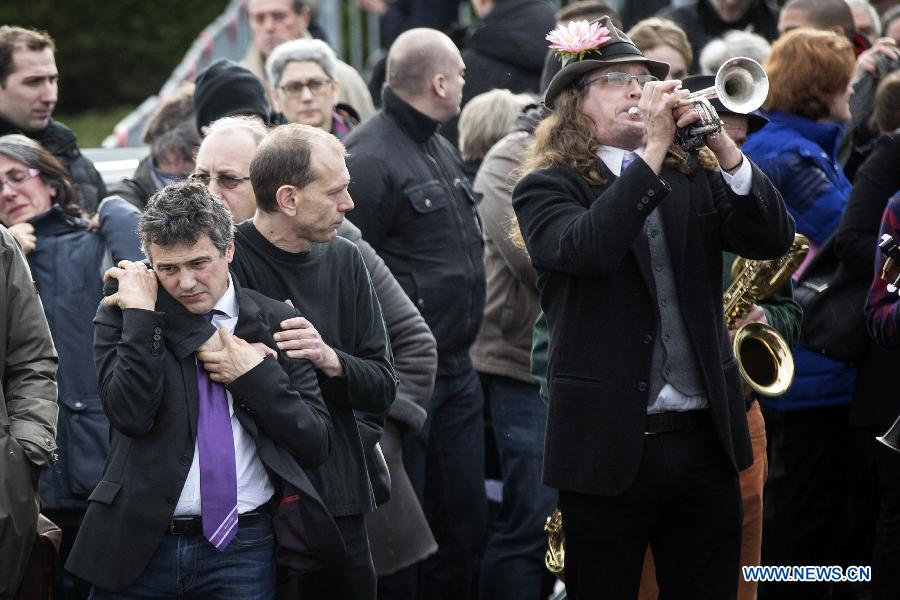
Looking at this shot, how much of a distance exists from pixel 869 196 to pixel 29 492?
3241 millimetres

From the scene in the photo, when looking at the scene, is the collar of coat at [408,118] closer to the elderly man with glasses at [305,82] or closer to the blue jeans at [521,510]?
the elderly man with glasses at [305,82]

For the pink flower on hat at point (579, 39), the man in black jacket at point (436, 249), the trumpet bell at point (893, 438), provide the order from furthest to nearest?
the man in black jacket at point (436, 249) < the trumpet bell at point (893, 438) < the pink flower on hat at point (579, 39)

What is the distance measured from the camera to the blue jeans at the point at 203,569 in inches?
155

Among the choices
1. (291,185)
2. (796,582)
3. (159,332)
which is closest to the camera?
(159,332)

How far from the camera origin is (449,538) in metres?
6.12

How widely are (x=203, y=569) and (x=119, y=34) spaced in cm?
1753

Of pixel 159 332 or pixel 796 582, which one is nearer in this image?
pixel 159 332

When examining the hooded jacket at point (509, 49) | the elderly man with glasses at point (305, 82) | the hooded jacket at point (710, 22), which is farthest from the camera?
the hooded jacket at point (710, 22)

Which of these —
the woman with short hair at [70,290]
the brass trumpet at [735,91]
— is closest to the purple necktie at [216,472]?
the woman with short hair at [70,290]

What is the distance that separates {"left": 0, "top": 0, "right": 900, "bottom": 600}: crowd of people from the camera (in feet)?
13.0

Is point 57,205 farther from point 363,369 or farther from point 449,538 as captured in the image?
point 449,538

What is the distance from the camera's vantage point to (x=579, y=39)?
4.41 metres

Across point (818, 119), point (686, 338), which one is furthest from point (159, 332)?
point (818, 119)

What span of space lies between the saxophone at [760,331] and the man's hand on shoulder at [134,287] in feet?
6.94
